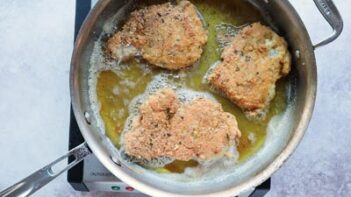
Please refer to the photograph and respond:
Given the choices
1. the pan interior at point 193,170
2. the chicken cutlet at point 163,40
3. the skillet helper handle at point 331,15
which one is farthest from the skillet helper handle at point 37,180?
the skillet helper handle at point 331,15

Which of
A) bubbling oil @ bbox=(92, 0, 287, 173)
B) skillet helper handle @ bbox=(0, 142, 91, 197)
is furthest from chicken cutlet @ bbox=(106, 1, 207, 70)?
skillet helper handle @ bbox=(0, 142, 91, 197)

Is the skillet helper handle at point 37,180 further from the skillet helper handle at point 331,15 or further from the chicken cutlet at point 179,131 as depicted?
the skillet helper handle at point 331,15

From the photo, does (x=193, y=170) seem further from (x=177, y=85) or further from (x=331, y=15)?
(x=331, y=15)

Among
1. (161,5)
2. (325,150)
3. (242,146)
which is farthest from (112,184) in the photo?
(325,150)

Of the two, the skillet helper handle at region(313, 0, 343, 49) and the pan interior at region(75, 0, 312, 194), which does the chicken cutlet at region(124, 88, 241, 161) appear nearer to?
the pan interior at region(75, 0, 312, 194)

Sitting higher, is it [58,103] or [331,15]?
[331,15]

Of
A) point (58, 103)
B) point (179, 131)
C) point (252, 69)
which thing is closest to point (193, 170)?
point (179, 131)
